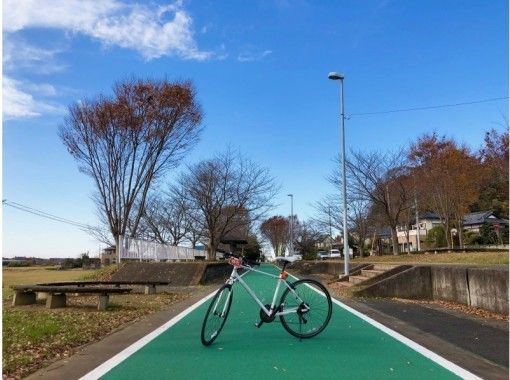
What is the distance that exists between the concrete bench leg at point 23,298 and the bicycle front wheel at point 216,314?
21.9 feet

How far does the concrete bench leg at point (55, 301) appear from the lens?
10.6 metres

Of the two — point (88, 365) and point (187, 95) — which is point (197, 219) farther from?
point (88, 365)

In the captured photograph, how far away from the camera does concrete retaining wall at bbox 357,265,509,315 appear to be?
9367 millimetres

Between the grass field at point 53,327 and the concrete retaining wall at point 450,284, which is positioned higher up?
the concrete retaining wall at point 450,284

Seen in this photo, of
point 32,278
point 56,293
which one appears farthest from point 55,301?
point 32,278

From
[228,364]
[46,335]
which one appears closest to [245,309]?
[46,335]

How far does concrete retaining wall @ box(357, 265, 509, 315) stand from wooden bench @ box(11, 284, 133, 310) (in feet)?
20.7

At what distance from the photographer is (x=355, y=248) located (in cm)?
5612

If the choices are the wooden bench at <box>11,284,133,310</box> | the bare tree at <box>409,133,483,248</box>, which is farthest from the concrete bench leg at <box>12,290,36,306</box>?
the bare tree at <box>409,133,483,248</box>

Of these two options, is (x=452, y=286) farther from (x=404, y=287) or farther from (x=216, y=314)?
(x=216, y=314)

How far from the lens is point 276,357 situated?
559cm

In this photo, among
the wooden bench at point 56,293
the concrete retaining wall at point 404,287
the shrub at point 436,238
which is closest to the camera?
Answer: the wooden bench at point 56,293

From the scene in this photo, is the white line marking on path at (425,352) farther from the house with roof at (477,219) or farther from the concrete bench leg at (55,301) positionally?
the house with roof at (477,219)

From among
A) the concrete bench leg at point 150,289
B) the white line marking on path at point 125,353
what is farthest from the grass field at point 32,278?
the white line marking on path at point 125,353
